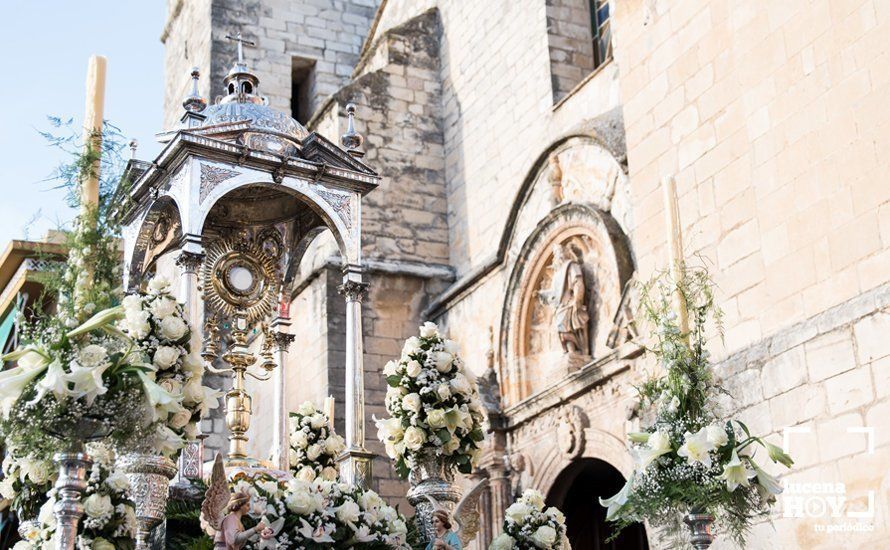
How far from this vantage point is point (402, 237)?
563 inches

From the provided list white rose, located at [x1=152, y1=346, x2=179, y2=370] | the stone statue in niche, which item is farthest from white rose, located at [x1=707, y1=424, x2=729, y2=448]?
the stone statue in niche

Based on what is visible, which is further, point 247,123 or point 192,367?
point 247,123

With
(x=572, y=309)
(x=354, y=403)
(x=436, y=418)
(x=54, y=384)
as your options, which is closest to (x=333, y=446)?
(x=354, y=403)

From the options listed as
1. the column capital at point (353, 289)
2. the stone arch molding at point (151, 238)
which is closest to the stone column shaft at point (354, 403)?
the column capital at point (353, 289)

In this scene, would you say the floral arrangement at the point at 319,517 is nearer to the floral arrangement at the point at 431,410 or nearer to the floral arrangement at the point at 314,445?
the floral arrangement at the point at 431,410

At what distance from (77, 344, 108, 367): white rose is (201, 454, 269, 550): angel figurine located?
2.74ft

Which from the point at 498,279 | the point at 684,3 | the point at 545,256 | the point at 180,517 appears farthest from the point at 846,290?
the point at 498,279

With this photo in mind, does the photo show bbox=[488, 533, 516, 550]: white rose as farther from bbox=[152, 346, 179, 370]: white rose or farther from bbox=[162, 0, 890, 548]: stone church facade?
bbox=[152, 346, 179, 370]: white rose

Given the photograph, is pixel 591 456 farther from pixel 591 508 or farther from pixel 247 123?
pixel 247 123

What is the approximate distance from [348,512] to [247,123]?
11.9 feet

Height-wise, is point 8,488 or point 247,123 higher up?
point 247,123

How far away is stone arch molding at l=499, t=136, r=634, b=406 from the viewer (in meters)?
10.9

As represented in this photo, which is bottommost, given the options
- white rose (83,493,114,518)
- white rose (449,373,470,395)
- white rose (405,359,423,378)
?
white rose (83,493,114,518)

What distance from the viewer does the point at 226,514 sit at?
17.2ft
